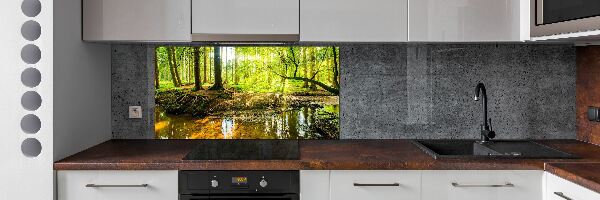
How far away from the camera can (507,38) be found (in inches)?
111

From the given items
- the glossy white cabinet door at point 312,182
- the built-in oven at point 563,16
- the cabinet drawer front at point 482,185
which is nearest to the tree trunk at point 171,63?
the glossy white cabinet door at point 312,182

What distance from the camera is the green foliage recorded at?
3.22 m

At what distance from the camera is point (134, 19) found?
2.76 m

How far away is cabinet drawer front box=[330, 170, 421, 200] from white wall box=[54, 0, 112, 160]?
1.20 meters

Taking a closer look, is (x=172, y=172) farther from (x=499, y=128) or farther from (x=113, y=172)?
(x=499, y=128)

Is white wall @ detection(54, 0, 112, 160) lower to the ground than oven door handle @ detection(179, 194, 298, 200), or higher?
higher

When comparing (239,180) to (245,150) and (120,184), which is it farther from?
(120,184)

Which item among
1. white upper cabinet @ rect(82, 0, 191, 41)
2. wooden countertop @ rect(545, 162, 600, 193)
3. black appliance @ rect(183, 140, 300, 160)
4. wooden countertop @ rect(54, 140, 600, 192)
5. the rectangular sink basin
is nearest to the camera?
wooden countertop @ rect(545, 162, 600, 193)

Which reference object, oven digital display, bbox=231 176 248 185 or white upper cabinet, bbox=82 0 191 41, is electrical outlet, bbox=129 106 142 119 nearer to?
white upper cabinet, bbox=82 0 191 41

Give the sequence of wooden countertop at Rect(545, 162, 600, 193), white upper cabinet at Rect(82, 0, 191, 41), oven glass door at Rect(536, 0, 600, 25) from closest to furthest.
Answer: wooden countertop at Rect(545, 162, 600, 193) → oven glass door at Rect(536, 0, 600, 25) → white upper cabinet at Rect(82, 0, 191, 41)
